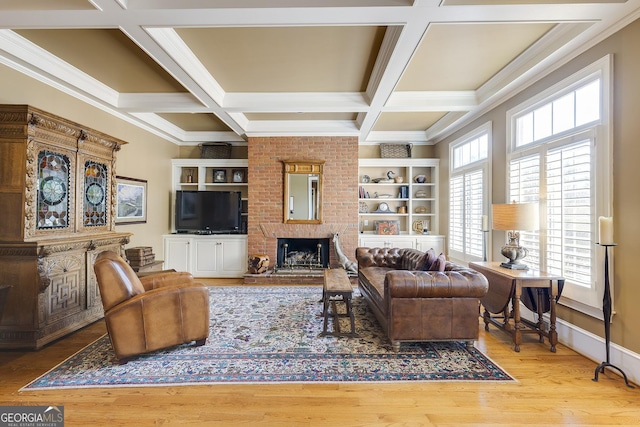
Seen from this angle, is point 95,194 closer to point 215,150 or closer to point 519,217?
point 215,150

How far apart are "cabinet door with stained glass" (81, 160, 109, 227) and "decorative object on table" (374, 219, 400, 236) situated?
447 cm

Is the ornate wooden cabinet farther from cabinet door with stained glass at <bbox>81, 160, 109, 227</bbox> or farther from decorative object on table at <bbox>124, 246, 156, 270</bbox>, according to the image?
decorative object on table at <bbox>124, 246, 156, 270</bbox>

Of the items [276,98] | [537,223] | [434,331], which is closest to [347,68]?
[276,98]

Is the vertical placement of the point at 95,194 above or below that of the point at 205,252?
above

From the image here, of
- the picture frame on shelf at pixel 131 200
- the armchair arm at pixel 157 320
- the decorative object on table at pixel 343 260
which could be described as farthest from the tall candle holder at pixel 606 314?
the picture frame on shelf at pixel 131 200

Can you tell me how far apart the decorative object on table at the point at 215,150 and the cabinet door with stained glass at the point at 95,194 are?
2.43 metres

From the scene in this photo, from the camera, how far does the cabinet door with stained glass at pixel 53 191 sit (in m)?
2.79

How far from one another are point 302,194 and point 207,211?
1860 mm

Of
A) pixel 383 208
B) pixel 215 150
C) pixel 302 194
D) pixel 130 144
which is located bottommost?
pixel 383 208

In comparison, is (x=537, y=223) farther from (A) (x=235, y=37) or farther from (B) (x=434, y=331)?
(A) (x=235, y=37)

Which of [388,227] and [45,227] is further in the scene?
[388,227]

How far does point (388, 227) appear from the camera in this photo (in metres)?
5.85

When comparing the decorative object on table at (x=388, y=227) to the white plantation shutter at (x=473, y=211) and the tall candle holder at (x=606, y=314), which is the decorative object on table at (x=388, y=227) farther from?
the tall candle holder at (x=606, y=314)

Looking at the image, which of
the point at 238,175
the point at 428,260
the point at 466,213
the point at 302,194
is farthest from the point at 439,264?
the point at 238,175
